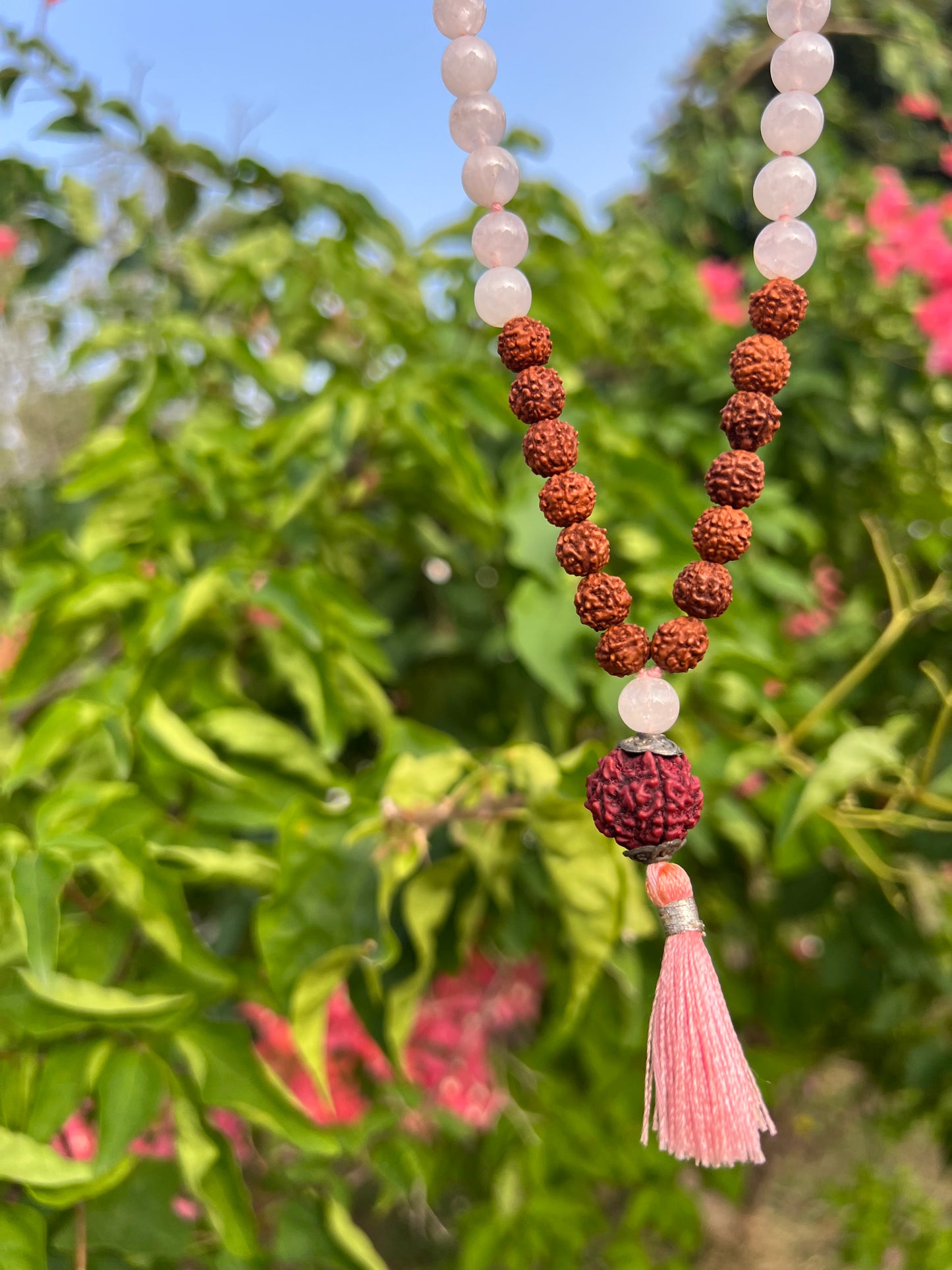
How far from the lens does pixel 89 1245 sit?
627mm

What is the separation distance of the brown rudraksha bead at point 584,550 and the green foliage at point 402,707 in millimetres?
233

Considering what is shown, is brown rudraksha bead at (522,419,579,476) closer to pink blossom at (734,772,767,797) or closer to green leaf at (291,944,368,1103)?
green leaf at (291,944,368,1103)

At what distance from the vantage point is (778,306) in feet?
1.40

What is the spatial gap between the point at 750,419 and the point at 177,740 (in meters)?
0.48

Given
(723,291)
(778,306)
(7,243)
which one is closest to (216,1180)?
(778,306)

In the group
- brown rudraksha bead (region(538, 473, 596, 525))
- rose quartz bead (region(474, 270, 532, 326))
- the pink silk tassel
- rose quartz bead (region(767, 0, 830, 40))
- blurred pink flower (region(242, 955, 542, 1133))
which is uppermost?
rose quartz bead (region(767, 0, 830, 40))

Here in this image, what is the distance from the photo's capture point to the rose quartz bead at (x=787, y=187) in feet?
1.46

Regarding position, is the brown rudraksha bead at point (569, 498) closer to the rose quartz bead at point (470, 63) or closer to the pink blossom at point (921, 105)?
the rose quartz bead at point (470, 63)

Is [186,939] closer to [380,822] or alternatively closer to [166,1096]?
[380,822]

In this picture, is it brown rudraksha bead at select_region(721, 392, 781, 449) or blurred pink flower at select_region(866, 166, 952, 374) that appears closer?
brown rudraksha bead at select_region(721, 392, 781, 449)

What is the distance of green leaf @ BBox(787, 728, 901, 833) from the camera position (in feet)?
2.18

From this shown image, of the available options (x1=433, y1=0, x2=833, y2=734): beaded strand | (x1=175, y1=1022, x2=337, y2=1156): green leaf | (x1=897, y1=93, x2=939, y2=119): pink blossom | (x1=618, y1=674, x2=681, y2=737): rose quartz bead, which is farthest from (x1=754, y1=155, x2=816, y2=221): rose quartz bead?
(x1=897, y1=93, x2=939, y2=119): pink blossom

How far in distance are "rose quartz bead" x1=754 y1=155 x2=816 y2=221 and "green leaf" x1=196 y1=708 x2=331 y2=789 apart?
1.84 ft

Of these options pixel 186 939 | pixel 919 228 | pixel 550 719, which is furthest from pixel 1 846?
pixel 919 228
